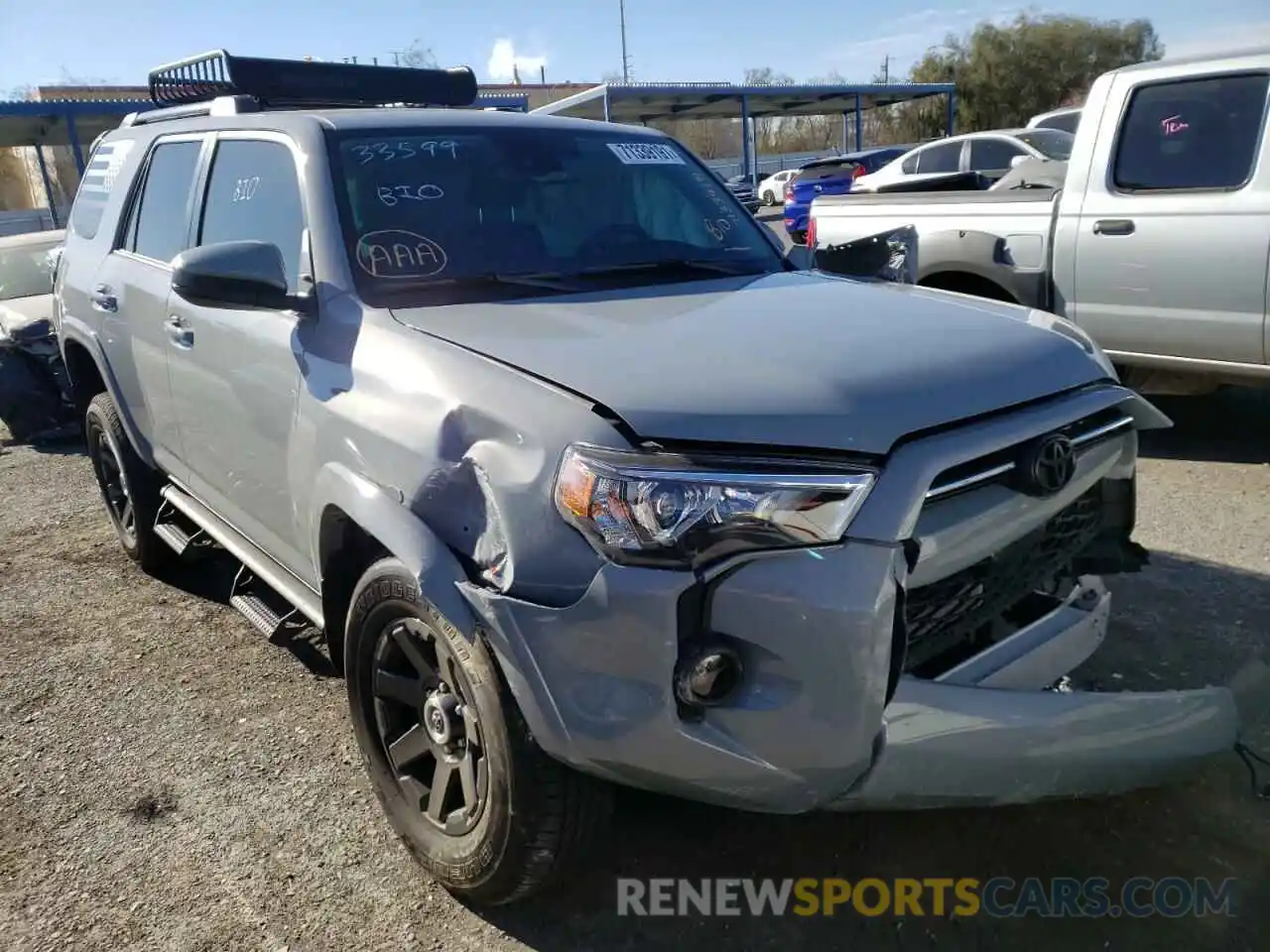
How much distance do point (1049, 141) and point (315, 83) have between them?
13.2 m

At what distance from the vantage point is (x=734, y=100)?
138 ft

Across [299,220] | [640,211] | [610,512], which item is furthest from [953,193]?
[610,512]

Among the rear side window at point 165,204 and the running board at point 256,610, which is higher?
the rear side window at point 165,204

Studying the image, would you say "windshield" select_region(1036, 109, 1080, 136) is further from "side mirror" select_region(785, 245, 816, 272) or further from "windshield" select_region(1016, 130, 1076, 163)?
"side mirror" select_region(785, 245, 816, 272)

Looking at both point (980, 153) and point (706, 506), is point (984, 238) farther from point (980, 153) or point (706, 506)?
point (980, 153)

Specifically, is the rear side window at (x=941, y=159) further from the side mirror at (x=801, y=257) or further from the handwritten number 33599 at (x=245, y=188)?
the handwritten number 33599 at (x=245, y=188)

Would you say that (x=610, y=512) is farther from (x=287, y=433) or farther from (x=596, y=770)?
(x=287, y=433)

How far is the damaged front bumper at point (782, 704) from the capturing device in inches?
75.2

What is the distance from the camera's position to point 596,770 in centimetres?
207

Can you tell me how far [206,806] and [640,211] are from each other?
7.40 feet

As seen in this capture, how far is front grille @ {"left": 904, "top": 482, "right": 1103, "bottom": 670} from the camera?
223cm

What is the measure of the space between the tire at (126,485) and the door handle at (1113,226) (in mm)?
4856

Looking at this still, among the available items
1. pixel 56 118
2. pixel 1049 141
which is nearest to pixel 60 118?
pixel 56 118

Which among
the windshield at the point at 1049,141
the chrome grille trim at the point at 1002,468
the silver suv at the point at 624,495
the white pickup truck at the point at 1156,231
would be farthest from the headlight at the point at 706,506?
the windshield at the point at 1049,141
